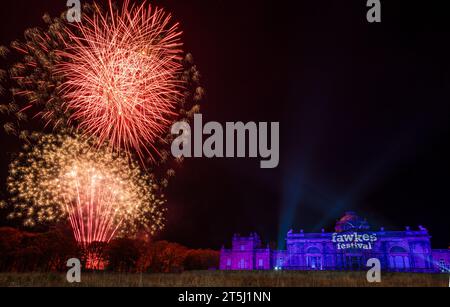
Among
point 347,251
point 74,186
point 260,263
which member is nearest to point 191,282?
point 74,186

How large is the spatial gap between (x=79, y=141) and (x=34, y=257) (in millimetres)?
11237

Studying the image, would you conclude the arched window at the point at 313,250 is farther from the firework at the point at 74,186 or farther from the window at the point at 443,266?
the firework at the point at 74,186

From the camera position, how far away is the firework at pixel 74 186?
26578 mm

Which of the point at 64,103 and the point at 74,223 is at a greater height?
the point at 64,103

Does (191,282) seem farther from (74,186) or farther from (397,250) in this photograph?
(397,250)

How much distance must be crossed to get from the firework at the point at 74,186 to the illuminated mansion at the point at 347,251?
51.0 metres

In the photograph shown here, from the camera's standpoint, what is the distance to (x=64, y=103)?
983 inches

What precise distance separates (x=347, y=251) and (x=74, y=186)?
2394 inches

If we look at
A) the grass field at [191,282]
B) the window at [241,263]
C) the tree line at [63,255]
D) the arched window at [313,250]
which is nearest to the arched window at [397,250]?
the arched window at [313,250]

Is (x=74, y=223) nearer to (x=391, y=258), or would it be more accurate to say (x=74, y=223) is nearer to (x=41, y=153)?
(x=41, y=153)

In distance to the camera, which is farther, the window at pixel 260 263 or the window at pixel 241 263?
the window at pixel 241 263

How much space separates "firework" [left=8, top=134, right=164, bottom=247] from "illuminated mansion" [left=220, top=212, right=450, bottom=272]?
5100 cm

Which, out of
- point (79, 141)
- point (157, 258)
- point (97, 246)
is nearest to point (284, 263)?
point (157, 258)
